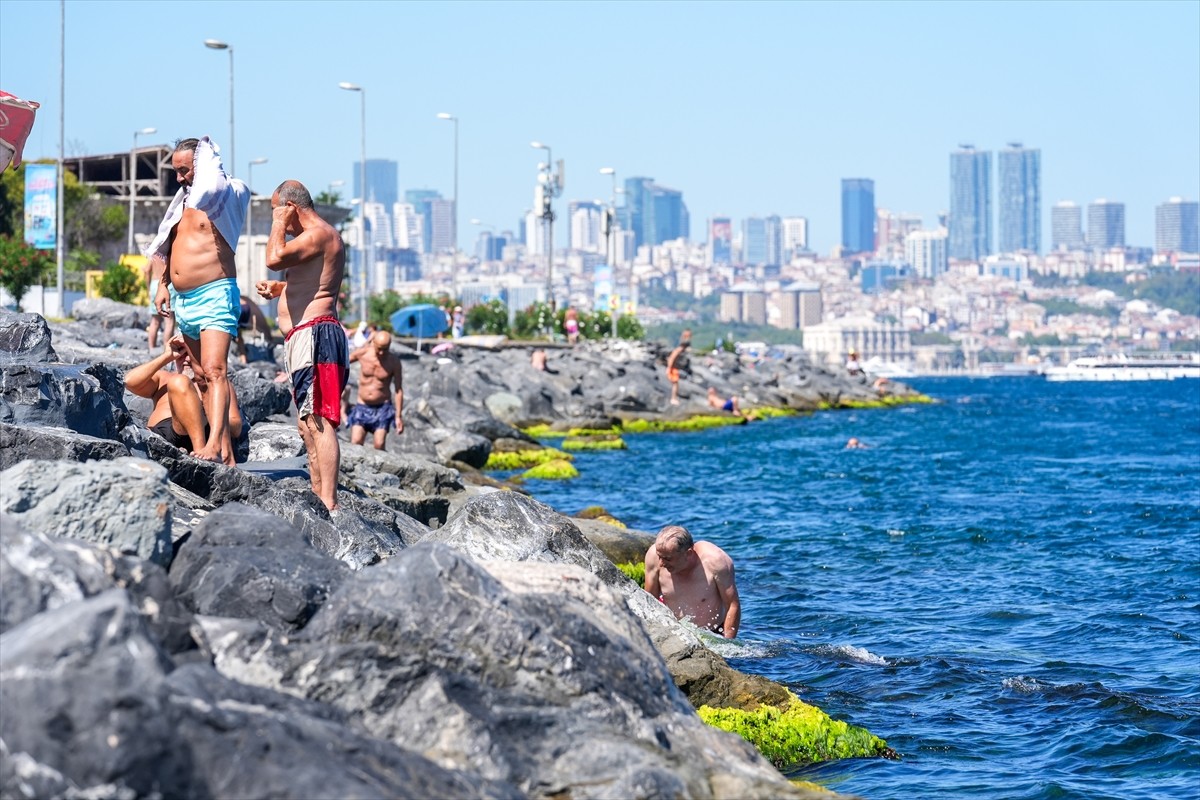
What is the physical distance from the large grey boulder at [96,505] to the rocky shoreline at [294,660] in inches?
0.4

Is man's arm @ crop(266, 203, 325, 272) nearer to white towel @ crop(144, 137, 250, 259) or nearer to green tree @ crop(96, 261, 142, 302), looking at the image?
white towel @ crop(144, 137, 250, 259)

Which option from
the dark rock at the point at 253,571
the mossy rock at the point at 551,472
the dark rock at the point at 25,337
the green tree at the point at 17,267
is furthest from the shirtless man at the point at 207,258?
the green tree at the point at 17,267

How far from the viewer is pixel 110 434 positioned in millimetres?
9883

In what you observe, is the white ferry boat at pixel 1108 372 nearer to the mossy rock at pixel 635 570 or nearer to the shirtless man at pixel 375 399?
the shirtless man at pixel 375 399

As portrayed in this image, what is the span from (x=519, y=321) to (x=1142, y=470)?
4044 cm

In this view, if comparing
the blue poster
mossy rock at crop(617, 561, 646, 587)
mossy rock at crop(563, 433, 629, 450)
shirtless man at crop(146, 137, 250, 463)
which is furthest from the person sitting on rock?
the blue poster

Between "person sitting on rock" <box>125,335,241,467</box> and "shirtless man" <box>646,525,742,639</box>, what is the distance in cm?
312

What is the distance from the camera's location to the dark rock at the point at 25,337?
11.1 metres

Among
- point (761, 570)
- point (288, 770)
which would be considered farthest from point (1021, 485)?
point (288, 770)

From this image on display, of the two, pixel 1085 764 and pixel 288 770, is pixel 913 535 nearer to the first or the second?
pixel 1085 764

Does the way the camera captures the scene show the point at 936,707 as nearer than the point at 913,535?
Yes

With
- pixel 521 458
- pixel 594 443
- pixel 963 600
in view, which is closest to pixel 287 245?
pixel 963 600

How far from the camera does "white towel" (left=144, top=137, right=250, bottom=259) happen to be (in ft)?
32.5

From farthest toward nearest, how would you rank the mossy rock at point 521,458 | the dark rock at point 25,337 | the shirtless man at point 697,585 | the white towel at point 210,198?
the mossy rock at point 521,458, the shirtless man at point 697,585, the dark rock at point 25,337, the white towel at point 210,198
